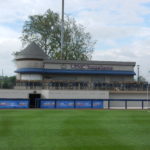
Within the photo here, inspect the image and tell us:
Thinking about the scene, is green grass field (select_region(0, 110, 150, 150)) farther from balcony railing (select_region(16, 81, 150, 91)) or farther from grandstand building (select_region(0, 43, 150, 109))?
balcony railing (select_region(16, 81, 150, 91))

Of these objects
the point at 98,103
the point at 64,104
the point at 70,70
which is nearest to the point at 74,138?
the point at 64,104

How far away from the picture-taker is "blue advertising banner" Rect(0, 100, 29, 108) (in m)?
43.0

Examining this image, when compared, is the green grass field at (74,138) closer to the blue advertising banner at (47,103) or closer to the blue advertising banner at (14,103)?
the blue advertising banner at (14,103)

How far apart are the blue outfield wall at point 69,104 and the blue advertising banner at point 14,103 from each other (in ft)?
6.16

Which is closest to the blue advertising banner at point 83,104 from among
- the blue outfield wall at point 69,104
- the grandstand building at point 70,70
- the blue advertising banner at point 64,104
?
the blue outfield wall at point 69,104

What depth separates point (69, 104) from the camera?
45188 mm

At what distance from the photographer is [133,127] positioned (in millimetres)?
19625

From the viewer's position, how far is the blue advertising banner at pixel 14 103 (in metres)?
43.0

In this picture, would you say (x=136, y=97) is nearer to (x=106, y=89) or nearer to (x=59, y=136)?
(x=106, y=89)

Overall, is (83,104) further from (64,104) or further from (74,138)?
(74,138)

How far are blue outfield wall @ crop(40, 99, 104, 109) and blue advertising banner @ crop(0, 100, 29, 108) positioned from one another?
1.88 meters

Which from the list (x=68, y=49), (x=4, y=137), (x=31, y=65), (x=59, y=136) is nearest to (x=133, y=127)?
(x=59, y=136)

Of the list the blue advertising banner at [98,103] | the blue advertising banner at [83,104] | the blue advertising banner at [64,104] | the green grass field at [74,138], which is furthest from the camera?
the blue advertising banner at [98,103]

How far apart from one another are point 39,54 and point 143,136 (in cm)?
4581
